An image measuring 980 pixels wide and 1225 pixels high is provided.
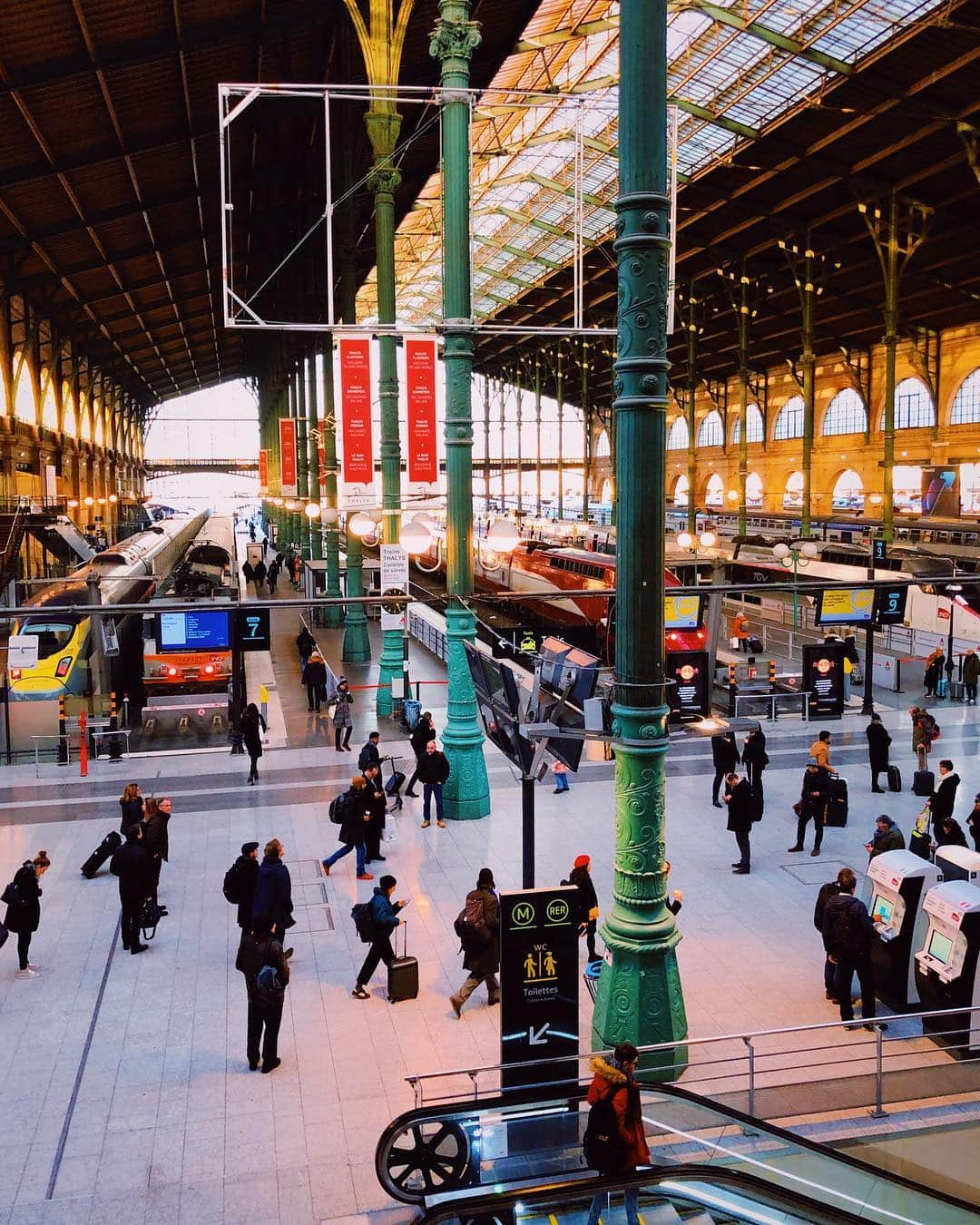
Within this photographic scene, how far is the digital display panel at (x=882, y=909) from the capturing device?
9.12 m

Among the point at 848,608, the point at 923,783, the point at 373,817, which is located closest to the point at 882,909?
the point at 923,783

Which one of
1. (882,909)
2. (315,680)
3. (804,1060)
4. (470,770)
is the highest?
(315,680)

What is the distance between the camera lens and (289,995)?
31.3ft

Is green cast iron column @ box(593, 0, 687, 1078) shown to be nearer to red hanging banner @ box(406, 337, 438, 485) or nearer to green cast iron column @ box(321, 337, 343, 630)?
red hanging banner @ box(406, 337, 438, 485)

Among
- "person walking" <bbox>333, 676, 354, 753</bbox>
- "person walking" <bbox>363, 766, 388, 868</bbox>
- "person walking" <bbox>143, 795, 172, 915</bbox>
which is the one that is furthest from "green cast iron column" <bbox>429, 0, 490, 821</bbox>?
"person walking" <bbox>143, 795, 172, 915</bbox>

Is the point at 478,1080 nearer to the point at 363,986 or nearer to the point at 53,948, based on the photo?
the point at 363,986

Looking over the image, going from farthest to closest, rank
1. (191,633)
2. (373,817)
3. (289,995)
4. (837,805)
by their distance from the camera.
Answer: (191,633), (837,805), (373,817), (289,995)

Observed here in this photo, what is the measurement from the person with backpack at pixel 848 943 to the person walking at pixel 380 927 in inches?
143

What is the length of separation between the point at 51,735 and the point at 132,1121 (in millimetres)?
11590

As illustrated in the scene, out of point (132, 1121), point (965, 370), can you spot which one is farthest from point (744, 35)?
point (132, 1121)

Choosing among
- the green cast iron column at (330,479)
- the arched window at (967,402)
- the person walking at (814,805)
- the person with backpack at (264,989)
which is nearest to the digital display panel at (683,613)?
the person walking at (814,805)

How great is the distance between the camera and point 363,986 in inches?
373

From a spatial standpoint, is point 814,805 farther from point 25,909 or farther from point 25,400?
point 25,400

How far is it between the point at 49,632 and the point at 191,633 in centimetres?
299
